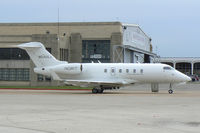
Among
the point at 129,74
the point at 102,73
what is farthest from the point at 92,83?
the point at 129,74

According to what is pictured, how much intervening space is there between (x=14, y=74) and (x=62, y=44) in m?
8.36

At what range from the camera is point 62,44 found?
203 ft

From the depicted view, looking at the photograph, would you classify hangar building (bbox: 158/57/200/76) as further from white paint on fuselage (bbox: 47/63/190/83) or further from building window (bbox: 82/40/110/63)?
white paint on fuselage (bbox: 47/63/190/83)

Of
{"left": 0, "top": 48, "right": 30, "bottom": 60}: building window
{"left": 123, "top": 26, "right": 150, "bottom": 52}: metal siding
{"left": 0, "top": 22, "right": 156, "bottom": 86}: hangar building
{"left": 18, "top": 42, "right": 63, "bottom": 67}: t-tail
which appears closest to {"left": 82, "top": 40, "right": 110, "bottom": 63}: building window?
{"left": 0, "top": 22, "right": 156, "bottom": 86}: hangar building

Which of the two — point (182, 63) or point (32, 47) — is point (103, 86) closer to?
point (32, 47)

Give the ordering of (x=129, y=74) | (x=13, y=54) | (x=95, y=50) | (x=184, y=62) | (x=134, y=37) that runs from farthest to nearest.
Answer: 1. (x=184, y=62)
2. (x=134, y=37)
3. (x=95, y=50)
4. (x=13, y=54)
5. (x=129, y=74)

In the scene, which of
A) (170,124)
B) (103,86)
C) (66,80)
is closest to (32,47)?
(66,80)

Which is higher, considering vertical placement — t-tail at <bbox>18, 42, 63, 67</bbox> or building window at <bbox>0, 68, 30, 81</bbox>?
t-tail at <bbox>18, 42, 63, 67</bbox>

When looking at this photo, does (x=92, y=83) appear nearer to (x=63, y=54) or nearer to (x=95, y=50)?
(x=63, y=54)

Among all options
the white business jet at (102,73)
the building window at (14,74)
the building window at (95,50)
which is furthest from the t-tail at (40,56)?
the building window at (95,50)

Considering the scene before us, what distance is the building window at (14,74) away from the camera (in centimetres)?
6022

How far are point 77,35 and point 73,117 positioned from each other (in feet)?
161

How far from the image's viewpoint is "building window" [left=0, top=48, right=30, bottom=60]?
198ft

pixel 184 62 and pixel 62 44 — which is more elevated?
pixel 62 44
